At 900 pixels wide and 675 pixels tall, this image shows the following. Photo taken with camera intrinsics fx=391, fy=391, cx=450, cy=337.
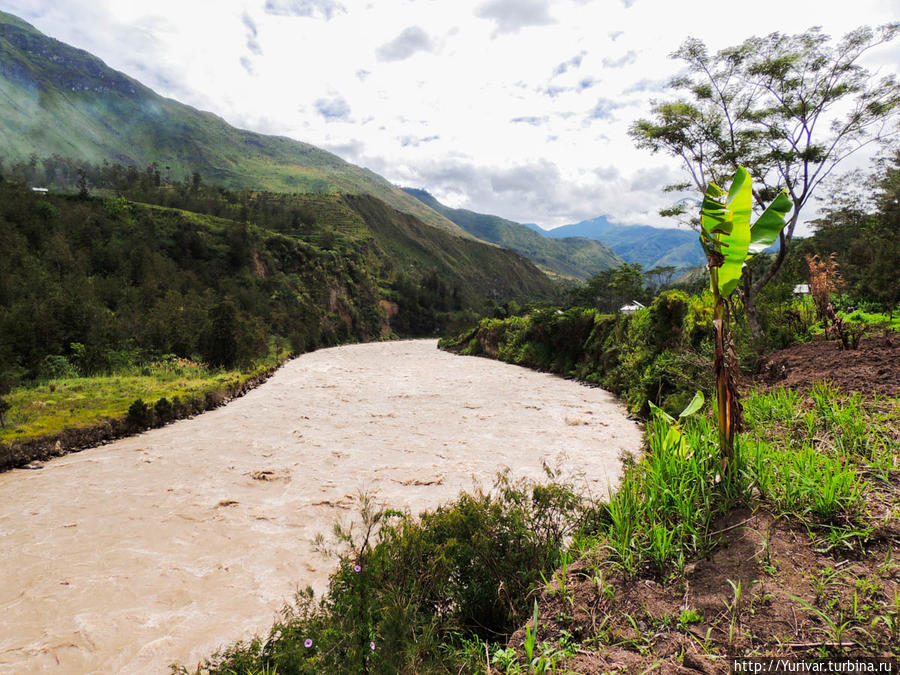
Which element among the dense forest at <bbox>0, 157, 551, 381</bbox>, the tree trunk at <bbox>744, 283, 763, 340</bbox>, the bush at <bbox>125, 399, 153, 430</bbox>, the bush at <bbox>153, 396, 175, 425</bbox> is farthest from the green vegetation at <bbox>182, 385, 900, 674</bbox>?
the dense forest at <bbox>0, 157, 551, 381</bbox>

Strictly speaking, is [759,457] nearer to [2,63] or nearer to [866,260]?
[866,260]

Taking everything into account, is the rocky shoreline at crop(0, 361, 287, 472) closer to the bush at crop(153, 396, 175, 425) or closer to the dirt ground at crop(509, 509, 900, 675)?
the bush at crop(153, 396, 175, 425)

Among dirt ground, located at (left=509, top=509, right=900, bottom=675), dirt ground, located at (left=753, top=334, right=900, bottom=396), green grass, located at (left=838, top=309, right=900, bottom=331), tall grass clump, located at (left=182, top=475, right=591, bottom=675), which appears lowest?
tall grass clump, located at (left=182, top=475, right=591, bottom=675)

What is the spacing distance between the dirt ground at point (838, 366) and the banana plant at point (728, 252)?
4.32 m

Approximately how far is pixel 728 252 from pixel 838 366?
6464mm

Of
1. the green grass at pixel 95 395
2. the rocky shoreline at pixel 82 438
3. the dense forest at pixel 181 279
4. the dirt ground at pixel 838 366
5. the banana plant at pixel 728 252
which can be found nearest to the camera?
the banana plant at pixel 728 252

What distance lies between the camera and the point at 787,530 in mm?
2928

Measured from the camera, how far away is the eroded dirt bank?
4.61 m

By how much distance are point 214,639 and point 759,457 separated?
5900mm

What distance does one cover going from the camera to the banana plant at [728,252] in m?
3.25

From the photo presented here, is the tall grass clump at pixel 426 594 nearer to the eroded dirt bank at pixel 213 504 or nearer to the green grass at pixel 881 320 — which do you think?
the eroded dirt bank at pixel 213 504

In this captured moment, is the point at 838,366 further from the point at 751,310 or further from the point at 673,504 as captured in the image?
the point at 673,504

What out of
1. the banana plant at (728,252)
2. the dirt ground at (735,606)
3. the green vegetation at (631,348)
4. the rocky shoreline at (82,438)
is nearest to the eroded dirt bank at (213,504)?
the rocky shoreline at (82,438)

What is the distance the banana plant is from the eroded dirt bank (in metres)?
3.20
